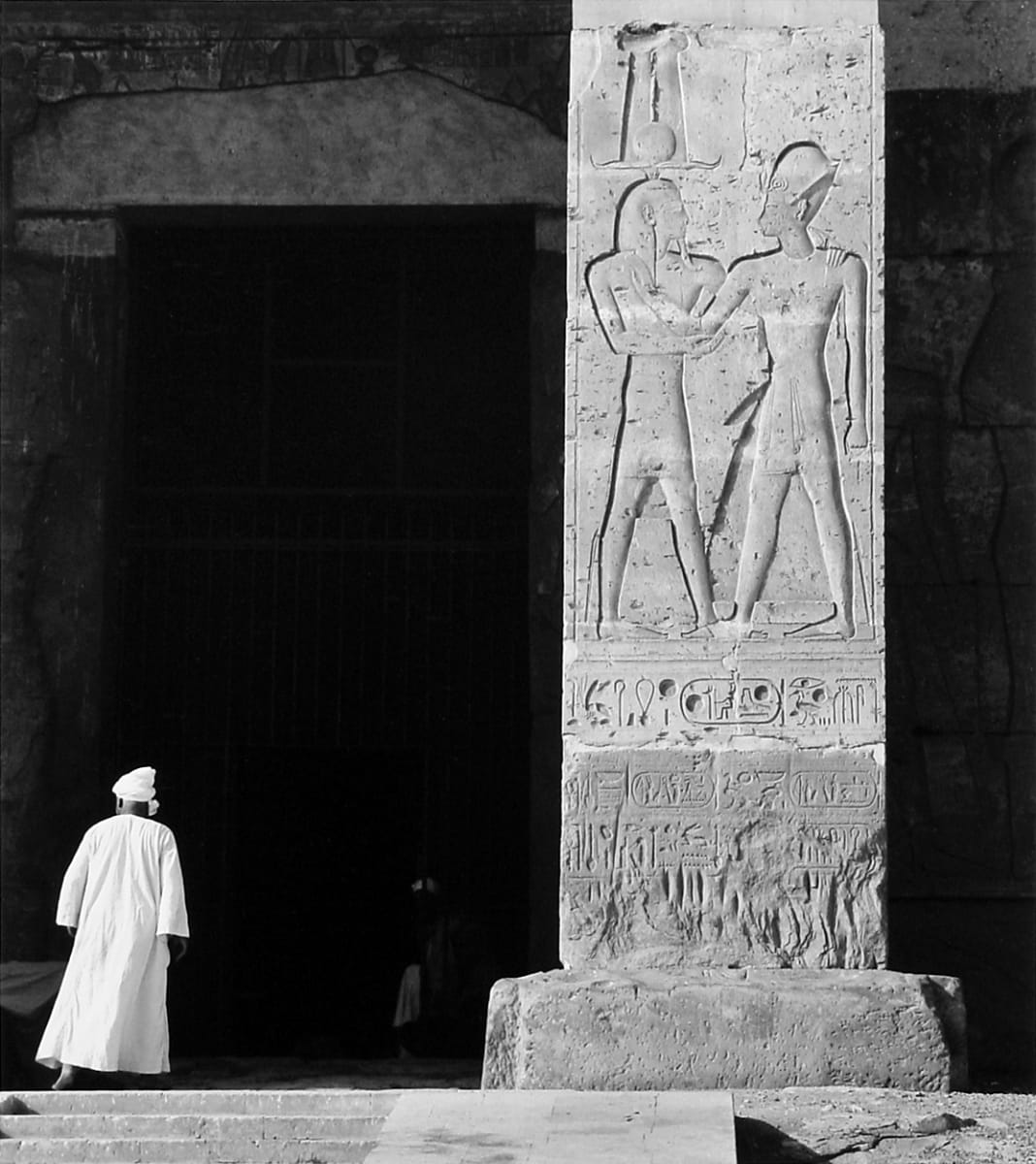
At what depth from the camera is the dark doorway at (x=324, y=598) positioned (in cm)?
908

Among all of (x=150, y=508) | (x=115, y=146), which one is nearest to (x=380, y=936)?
(x=150, y=508)

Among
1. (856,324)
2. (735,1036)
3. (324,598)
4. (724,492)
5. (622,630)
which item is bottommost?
(735,1036)

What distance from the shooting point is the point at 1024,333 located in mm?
8633

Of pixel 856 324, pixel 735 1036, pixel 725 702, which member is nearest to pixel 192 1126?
pixel 735 1036

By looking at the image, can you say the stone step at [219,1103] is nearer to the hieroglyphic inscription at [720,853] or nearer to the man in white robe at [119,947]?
the hieroglyphic inscription at [720,853]

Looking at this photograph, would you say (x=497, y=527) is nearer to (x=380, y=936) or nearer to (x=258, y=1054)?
(x=380, y=936)

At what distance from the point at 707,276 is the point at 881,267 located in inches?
22.0

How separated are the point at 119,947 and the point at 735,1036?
8.11 ft

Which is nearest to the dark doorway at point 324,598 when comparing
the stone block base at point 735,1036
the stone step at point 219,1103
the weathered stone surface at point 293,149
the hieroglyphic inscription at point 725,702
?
the weathered stone surface at point 293,149

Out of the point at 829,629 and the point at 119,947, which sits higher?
the point at 829,629

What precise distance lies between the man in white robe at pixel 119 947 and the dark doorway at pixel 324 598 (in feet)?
6.08

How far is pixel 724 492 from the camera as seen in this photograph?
627 centimetres

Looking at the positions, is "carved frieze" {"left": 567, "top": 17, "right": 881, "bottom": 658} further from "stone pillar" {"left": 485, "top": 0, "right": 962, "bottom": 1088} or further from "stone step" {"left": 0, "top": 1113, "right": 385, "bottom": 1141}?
"stone step" {"left": 0, "top": 1113, "right": 385, "bottom": 1141}

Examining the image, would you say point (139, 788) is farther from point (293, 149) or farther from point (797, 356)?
point (293, 149)
